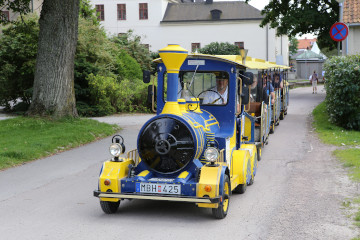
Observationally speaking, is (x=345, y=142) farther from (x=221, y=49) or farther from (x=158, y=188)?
(x=221, y=49)

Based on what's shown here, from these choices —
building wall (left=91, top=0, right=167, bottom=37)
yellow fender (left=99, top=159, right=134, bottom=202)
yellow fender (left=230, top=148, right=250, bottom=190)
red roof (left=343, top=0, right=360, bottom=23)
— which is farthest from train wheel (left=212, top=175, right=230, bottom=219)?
building wall (left=91, top=0, right=167, bottom=37)

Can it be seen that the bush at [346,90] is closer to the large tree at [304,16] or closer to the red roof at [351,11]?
the red roof at [351,11]

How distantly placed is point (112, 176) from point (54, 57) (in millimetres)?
10353

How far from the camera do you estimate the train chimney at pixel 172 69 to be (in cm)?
729

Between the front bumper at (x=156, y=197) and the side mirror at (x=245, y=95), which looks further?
the side mirror at (x=245, y=95)

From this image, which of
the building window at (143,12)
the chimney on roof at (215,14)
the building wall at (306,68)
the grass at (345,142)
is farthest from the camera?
the building wall at (306,68)

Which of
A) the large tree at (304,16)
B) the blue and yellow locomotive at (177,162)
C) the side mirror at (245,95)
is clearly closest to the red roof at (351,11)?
the large tree at (304,16)

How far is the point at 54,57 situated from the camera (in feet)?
54.5

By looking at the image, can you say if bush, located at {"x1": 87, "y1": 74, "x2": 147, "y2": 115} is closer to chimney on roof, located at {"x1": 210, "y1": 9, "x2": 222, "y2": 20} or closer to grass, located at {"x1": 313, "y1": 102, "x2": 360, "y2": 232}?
grass, located at {"x1": 313, "y1": 102, "x2": 360, "y2": 232}

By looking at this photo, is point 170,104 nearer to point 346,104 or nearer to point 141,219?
point 141,219

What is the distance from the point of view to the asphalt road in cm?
640

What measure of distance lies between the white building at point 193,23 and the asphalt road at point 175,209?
4240 cm

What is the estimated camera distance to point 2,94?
874 inches

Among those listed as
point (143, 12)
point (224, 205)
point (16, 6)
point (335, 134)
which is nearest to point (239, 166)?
point (224, 205)
